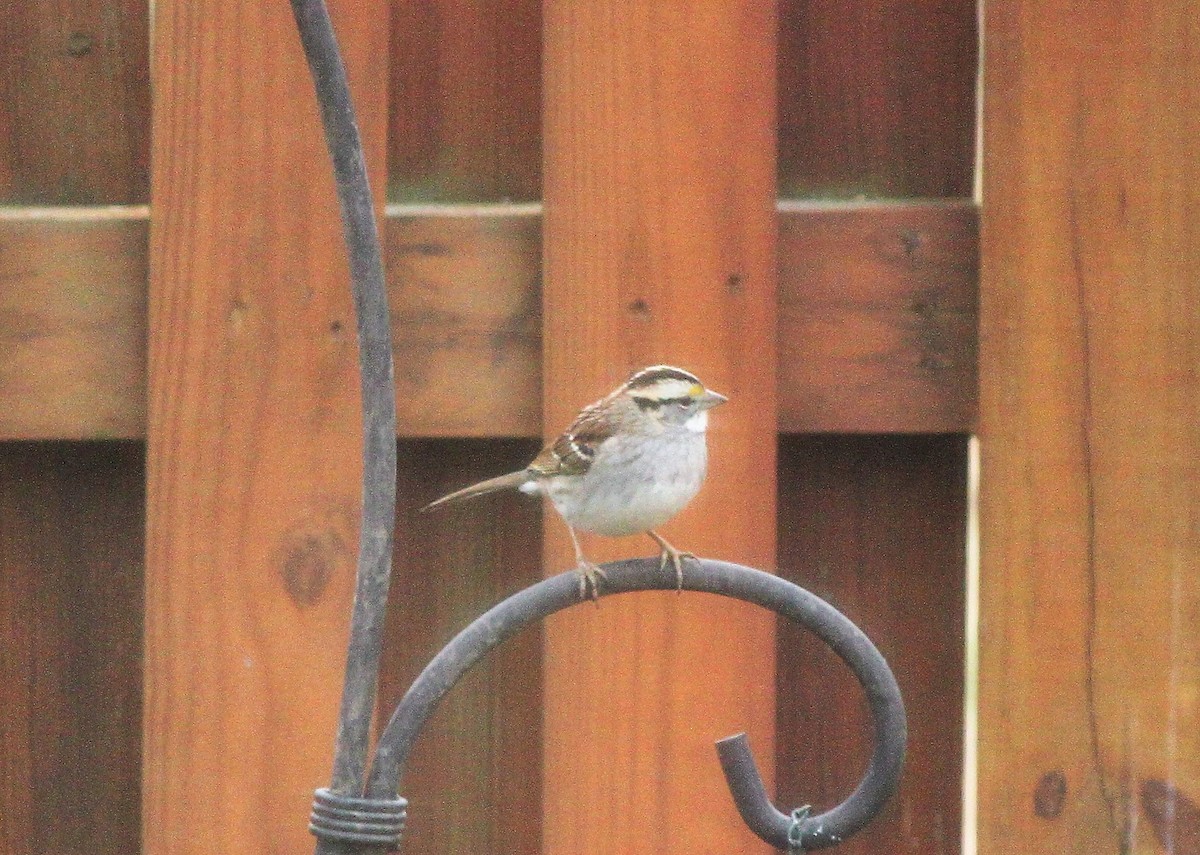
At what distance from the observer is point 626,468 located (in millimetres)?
2479

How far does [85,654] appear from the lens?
8.40 feet

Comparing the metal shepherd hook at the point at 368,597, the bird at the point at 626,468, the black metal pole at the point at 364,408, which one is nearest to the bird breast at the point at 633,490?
the bird at the point at 626,468

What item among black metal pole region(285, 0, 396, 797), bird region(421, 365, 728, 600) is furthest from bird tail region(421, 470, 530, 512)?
black metal pole region(285, 0, 396, 797)

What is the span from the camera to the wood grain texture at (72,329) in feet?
7.85

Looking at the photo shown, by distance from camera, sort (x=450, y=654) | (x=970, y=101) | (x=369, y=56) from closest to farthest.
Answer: (x=450, y=654) → (x=369, y=56) → (x=970, y=101)

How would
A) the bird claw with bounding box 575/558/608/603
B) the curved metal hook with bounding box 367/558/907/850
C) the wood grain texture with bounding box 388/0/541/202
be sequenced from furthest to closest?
the wood grain texture with bounding box 388/0/541/202 < the bird claw with bounding box 575/558/608/603 < the curved metal hook with bounding box 367/558/907/850

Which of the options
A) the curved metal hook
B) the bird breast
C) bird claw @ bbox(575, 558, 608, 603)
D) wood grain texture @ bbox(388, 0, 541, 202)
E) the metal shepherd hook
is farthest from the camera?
wood grain texture @ bbox(388, 0, 541, 202)

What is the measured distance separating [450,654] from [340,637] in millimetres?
727

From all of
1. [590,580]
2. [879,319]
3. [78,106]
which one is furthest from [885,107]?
[78,106]

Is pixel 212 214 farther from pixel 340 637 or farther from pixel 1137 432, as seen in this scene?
pixel 1137 432

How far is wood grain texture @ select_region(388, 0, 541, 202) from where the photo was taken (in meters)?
2.51

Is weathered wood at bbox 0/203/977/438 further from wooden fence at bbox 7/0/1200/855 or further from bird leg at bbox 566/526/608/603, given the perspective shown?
bird leg at bbox 566/526/608/603

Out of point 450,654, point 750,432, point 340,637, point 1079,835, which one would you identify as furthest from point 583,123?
point 1079,835

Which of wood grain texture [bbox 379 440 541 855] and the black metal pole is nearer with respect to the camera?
the black metal pole
